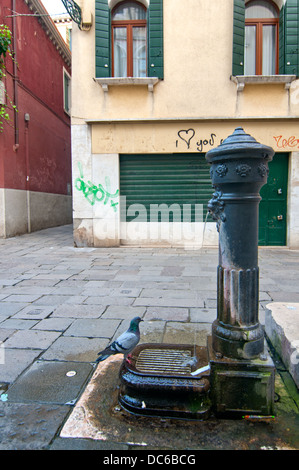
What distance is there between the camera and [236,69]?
8.16 meters

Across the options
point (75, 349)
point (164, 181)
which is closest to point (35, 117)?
point (164, 181)

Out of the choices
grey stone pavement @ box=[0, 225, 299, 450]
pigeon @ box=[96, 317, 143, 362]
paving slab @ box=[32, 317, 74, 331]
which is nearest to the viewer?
grey stone pavement @ box=[0, 225, 299, 450]

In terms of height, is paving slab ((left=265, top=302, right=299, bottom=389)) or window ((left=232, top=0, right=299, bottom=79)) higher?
window ((left=232, top=0, right=299, bottom=79))

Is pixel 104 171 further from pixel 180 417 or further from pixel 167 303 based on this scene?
pixel 180 417

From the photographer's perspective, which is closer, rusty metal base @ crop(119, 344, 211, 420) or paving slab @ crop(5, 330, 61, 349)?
rusty metal base @ crop(119, 344, 211, 420)

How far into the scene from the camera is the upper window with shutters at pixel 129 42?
825cm

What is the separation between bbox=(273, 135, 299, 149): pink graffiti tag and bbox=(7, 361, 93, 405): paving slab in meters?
7.59

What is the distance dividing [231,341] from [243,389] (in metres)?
0.28

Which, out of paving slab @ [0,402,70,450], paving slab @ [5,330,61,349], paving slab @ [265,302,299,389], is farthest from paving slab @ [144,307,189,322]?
paving slab @ [0,402,70,450]

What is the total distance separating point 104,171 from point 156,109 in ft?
6.63

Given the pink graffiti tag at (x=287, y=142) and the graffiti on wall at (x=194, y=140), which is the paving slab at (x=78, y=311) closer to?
the graffiti on wall at (x=194, y=140)

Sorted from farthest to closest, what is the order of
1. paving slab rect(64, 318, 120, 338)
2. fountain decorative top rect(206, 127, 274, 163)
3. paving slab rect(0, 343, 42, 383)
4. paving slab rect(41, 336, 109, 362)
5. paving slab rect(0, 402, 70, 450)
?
paving slab rect(64, 318, 120, 338), paving slab rect(41, 336, 109, 362), paving slab rect(0, 343, 42, 383), fountain decorative top rect(206, 127, 274, 163), paving slab rect(0, 402, 70, 450)

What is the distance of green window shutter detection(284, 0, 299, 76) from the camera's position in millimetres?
8000

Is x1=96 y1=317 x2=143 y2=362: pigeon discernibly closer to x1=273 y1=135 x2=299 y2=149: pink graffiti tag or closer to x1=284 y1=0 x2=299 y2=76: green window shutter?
x1=273 y1=135 x2=299 y2=149: pink graffiti tag
